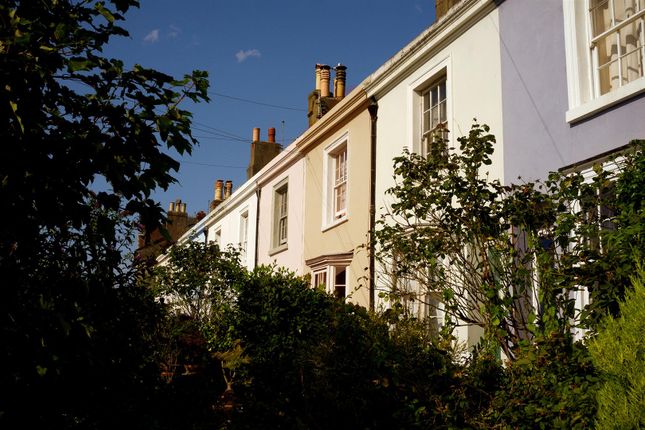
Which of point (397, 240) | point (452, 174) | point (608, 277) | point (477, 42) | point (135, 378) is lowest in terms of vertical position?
point (135, 378)

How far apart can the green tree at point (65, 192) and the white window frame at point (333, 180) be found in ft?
35.1

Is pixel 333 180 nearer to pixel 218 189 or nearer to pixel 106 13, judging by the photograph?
pixel 106 13

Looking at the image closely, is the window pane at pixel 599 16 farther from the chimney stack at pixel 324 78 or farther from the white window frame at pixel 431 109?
the chimney stack at pixel 324 78

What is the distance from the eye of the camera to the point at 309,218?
56.3 ft

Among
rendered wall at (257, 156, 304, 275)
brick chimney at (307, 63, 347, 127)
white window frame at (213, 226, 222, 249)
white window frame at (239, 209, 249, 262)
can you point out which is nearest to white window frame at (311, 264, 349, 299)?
rendered wall at (257, 156, 304, 275)

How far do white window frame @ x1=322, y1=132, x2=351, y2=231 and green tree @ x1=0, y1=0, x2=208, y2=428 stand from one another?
1071 cm

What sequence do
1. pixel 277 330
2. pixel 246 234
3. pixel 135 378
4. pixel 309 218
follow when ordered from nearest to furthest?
pixel 135 378 → pixel 277 330 → pixel 309 218 → pixel 246 234

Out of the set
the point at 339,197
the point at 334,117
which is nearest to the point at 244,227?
the point at 339,197

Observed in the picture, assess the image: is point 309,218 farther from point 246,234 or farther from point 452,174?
point 452,174

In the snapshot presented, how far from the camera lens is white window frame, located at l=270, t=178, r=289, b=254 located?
64.9 ft

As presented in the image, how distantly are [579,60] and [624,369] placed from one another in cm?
481

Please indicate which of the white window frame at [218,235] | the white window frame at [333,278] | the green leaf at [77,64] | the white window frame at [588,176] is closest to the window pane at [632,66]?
the white window frame at [588,176]

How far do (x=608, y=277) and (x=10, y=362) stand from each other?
193 inches

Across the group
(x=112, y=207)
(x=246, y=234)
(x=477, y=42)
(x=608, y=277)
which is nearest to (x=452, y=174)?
(x=608, y=277)
